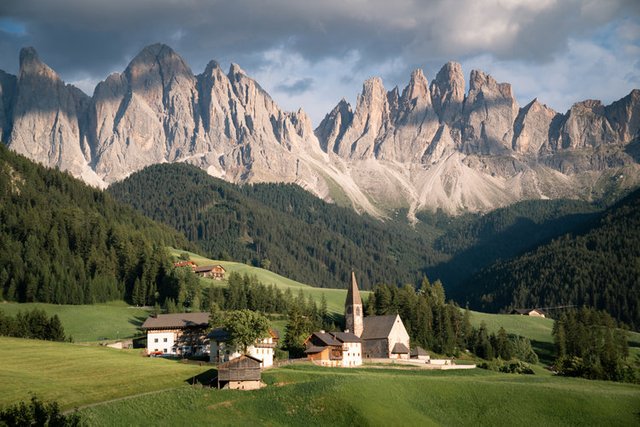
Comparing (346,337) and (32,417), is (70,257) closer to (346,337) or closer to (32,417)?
(346,337)

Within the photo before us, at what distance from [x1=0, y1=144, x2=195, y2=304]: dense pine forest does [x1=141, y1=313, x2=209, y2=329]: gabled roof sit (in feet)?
109

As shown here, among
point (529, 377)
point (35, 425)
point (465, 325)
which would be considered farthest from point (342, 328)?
point (35, 425)

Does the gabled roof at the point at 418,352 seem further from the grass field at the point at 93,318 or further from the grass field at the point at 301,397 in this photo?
the grass field at the point at 93,318

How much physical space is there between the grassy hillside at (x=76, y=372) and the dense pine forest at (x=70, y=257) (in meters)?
45.5

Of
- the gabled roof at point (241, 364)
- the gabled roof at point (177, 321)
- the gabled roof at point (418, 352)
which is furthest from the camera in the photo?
the gabled roof at point (418, 352)

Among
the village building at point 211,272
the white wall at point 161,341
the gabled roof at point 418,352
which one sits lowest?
the gabled roof at point 418,352

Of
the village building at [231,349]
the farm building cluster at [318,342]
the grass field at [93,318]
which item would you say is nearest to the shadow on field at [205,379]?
the farm building cluster at [318,342]

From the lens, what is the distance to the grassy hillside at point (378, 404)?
7531 centimetres

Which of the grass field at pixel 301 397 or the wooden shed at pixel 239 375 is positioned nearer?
the grass field at pixel 301 397

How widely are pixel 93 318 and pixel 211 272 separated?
5295 centimetres

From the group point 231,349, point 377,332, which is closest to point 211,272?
point 377,332

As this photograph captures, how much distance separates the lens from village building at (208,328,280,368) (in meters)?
106

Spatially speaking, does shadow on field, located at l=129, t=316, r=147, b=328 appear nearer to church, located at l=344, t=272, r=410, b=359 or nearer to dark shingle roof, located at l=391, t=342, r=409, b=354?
church, located at l=344, t=272, r=410, b=359

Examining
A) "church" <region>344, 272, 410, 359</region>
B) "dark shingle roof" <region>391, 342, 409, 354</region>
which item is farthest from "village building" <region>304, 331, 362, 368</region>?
"dark shingle roof" <region>391, 342, 409, 354</region>
